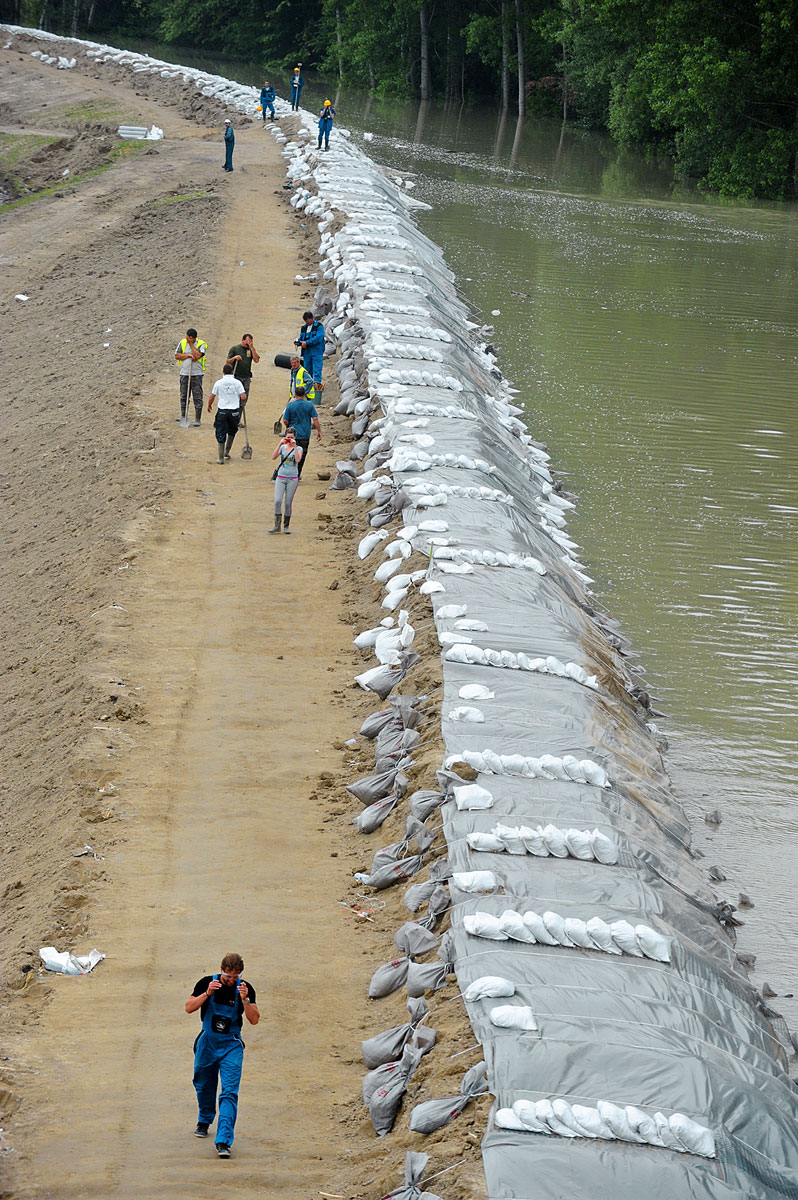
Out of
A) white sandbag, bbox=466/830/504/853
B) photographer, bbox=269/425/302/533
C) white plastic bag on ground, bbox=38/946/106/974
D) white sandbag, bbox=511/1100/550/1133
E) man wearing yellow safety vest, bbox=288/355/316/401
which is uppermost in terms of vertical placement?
man wearing yellow safety vest, bbox=288/355/316/401

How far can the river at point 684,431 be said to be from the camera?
1085 centimetres

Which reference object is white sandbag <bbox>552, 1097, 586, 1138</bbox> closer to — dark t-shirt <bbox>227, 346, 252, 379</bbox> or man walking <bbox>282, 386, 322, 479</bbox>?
man walking <bbox>282, 386, 322, 479</bbox>

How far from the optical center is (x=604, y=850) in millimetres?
7695

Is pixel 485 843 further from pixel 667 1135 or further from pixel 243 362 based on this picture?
pixel 243 362

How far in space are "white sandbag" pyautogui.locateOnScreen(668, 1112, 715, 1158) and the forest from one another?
128 ft

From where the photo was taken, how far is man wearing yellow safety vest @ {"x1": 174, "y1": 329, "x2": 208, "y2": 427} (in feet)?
51.8

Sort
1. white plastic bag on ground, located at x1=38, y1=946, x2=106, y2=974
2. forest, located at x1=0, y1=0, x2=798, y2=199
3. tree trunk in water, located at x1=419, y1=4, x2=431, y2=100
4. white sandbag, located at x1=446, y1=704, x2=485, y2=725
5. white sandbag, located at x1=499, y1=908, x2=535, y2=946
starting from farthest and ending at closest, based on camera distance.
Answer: tree trunk in water, located at x1=419, y1=4, x2=431, y2=100, forest, located at x1=0, y1=0, x2=798, y2=199, white sandbag, located at x1=446, y1=704, x2=485, y2=725, white plastic bag on ground, located at x1=38, y1=946, x2=106, y2=974, white sandbag, located at x1=499, y1=908, x2=535, y2=946

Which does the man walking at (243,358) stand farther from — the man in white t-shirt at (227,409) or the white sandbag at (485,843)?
the white sandbag at (485,843)

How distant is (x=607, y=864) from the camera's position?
766cm

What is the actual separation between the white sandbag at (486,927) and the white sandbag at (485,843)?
0.73m

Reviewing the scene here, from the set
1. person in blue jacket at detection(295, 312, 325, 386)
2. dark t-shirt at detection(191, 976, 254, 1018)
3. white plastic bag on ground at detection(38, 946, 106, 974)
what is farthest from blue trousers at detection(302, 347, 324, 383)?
dark t-shirt at detection(191, 976, 254, 1018)

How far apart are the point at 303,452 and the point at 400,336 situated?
5.28 meters

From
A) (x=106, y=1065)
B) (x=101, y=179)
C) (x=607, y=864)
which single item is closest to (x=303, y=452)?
(x=607, y=864)

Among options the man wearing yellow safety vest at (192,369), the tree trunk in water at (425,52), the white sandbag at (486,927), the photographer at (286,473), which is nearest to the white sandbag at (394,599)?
the photographer at (286,473)
